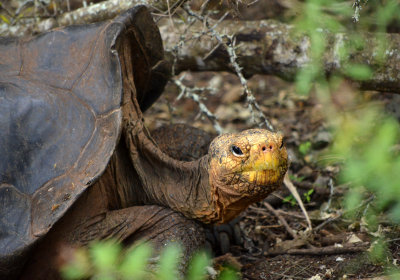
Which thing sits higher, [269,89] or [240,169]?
[240,169]

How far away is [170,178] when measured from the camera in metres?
3.45

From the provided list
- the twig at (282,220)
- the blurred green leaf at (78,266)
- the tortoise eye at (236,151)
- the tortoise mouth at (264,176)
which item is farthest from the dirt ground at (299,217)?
the blurred green leaf at (78,266)

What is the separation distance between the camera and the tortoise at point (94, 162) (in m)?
2.89

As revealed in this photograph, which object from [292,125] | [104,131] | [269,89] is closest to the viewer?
[104,131]

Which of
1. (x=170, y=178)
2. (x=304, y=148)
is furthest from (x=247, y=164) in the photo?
(x=304, y=148)

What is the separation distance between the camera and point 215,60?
4.70 metres

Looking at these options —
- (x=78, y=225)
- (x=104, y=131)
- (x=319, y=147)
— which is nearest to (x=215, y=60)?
(x=319, y=147)

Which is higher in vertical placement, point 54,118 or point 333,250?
point 54,118

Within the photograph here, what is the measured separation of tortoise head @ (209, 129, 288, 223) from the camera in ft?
9.07

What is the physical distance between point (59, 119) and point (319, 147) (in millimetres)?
2870

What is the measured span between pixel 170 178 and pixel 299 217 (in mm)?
1188

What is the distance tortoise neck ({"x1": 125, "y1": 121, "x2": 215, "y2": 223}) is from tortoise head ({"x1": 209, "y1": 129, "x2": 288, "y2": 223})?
0.55 ft

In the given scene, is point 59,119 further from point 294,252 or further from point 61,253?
point 294,252

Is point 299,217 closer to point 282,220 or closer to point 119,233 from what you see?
point 282,220
